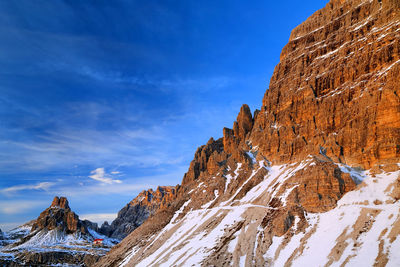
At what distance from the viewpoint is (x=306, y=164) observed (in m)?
101

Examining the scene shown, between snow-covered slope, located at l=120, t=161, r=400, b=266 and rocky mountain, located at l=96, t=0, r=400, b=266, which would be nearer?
snow-covered slope, located at l=120, t=161, r=400, b=266

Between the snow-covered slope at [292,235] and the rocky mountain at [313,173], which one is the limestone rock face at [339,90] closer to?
the rocky mountain at [313,173]

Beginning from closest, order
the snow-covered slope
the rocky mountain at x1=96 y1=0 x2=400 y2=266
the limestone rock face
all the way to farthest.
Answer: the snow-covered slope < the rocky mountain at x1=96 y1=0 x2=400 y2=266 < the limestone rock face

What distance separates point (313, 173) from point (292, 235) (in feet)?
77.9

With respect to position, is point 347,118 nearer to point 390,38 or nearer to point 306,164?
point 306,164

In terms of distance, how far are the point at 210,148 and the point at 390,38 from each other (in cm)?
11809

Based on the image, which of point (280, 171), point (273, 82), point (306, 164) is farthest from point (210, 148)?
point (306, 164)

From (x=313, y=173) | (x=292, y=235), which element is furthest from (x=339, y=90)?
(x=292, y=235)

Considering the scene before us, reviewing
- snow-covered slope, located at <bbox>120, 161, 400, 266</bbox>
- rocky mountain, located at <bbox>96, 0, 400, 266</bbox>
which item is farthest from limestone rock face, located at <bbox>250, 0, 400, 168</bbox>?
snow-covered slope, located at <bbox>120, 161, 400, 266</bbox>

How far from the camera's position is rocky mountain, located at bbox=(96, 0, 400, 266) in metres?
70.4

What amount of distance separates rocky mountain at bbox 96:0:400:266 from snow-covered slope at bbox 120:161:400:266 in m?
0.32

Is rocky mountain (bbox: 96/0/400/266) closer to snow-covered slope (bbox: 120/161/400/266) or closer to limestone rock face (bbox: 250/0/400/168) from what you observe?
snow-covered slope (bbox: 120/161/400/266)

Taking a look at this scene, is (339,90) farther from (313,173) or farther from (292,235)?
(292,235)

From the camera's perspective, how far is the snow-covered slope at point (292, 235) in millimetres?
60406
